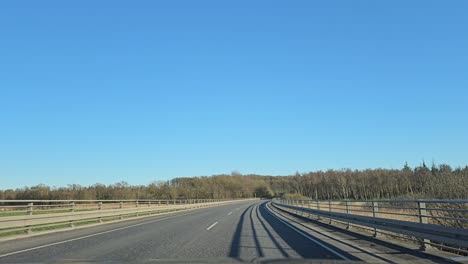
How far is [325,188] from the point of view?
6658 inches

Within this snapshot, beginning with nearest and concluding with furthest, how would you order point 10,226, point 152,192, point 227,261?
point 227,261 → point 10,226 → point 152,192

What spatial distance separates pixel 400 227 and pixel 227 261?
217 inches

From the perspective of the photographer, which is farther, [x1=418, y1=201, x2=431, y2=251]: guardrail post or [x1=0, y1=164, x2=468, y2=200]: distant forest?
[x1=0, y1=164, x2=468, y2=200]: distant forest

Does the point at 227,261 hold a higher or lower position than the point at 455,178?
lower

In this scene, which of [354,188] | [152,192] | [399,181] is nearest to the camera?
[152,192]

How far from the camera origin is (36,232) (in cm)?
1739

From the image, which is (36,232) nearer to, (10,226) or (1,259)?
(10,226)

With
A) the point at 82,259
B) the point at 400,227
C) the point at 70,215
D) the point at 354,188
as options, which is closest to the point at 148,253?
the point at 82,259

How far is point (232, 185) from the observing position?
187 metres

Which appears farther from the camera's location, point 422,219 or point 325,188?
point 325,188

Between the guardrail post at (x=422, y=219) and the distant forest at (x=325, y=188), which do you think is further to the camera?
the distant forest at (x=325, y=188)

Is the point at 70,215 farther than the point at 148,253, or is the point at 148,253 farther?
the point at 70,215

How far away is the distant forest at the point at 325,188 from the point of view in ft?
58.3

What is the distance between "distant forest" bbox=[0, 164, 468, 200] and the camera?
700 inches
